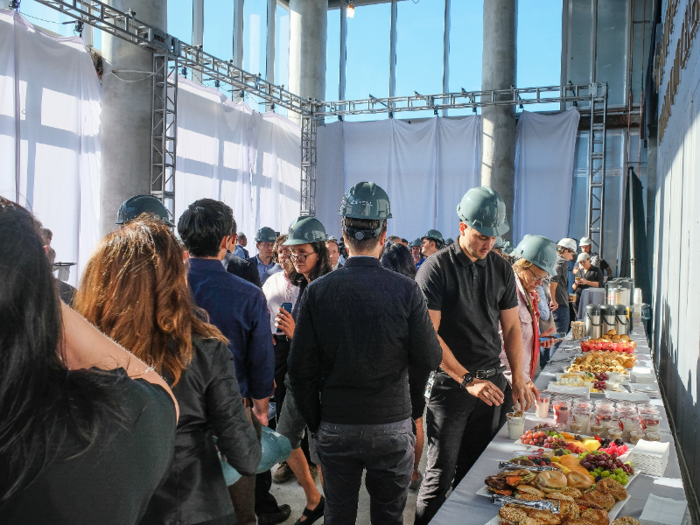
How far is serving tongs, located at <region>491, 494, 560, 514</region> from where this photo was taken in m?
1.59

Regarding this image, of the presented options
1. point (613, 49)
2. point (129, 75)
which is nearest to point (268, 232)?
point (129, 75)

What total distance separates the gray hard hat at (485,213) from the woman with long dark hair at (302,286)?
95cm

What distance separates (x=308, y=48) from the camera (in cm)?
1450

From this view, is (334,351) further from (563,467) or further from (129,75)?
(129,75)

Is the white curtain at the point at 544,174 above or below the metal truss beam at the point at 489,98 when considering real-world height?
below

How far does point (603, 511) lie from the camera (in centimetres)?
157

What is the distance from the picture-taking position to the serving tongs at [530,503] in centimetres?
159

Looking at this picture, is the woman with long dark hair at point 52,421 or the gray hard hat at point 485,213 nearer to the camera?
the woman with long dark hair at point 52,421

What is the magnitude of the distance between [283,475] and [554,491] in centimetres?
234

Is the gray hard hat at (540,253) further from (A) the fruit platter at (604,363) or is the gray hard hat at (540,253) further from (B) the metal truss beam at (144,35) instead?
(B) the metal truss beam at (144,35)

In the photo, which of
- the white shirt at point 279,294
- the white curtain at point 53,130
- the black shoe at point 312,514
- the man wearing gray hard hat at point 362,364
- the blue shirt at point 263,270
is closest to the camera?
the man wearing gray hard hat at point 362,364

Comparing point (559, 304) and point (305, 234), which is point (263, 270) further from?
point (305, 234)

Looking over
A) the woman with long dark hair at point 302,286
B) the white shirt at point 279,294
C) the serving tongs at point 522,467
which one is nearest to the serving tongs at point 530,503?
the serving tongs at point 522,467

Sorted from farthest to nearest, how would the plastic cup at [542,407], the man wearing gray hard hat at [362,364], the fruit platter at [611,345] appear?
the fruit platter at [611,345] < the plastic cup at [542,407] < the man wearing gray hard hat at [362,364]
